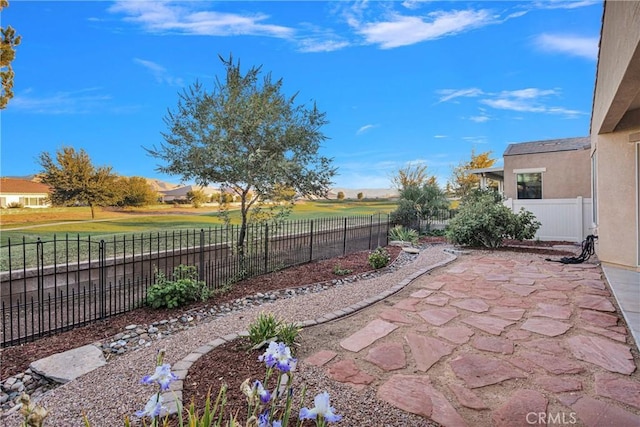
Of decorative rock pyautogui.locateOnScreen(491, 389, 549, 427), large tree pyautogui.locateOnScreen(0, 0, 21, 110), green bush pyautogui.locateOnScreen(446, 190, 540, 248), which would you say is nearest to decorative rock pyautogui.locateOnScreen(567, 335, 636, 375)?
decorative rock pyautogui.locateOnScreen(491, 389, 549, 427)

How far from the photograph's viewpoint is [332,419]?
1197 millimetres

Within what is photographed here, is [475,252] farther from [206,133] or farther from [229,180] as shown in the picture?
[206,133]

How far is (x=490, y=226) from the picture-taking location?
8.46 meters

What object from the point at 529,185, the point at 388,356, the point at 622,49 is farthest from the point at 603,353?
the point at 529,185

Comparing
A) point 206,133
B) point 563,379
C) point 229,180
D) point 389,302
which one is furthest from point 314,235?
point 563,379

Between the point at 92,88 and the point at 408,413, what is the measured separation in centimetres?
915

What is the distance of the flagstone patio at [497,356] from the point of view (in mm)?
2068

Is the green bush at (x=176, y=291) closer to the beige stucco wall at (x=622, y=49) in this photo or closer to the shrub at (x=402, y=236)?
the beige stucco wall at (x=622, y=49)

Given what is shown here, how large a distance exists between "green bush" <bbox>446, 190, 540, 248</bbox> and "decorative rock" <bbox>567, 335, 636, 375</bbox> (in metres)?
5.83

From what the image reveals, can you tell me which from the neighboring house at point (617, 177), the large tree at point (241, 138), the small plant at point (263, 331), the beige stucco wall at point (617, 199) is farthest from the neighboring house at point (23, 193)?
the beige stucco wall at point (617, 199)

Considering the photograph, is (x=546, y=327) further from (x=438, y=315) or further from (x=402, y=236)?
(x=402, y=236)

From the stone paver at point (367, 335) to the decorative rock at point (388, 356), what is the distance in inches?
5.5

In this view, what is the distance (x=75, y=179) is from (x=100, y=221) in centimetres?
131

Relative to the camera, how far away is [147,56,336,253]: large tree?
629 centimetres
